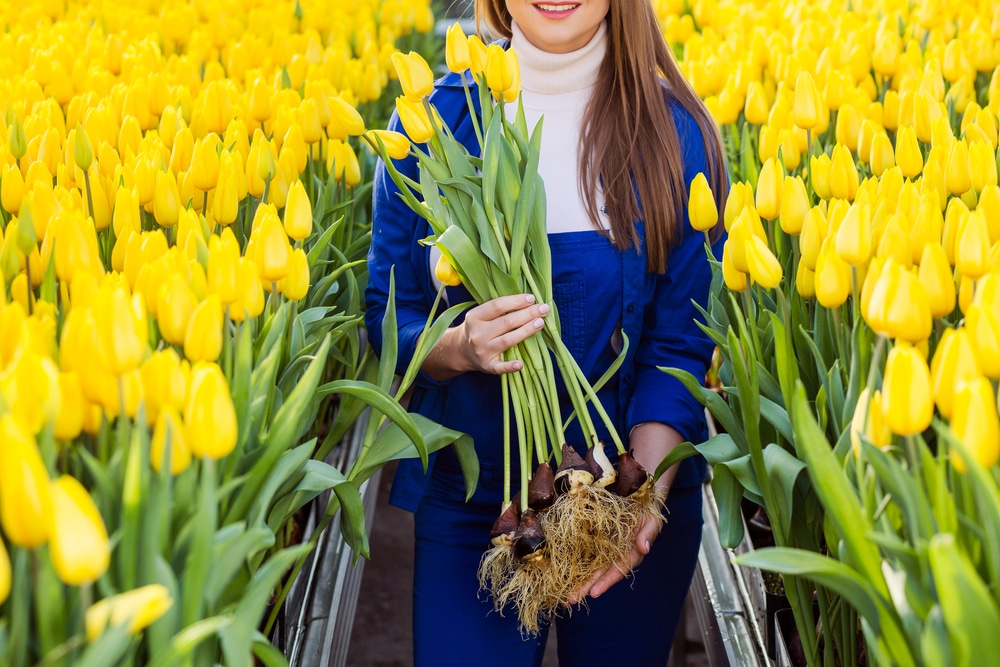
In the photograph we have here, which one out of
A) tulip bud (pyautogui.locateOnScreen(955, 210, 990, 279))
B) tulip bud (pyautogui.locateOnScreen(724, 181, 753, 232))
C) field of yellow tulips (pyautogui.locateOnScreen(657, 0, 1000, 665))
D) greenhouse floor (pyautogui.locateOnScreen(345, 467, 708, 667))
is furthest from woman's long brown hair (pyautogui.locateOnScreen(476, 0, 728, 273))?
greenhouse floor (pyautogui.locateOnScreen(345, 467, 708, 667))

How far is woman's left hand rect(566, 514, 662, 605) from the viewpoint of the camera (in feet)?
4.68

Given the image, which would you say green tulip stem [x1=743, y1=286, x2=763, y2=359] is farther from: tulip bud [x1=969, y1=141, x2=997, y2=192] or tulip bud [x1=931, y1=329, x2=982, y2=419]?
tulip bud [x1=931, y1=329, x2=982, y2=419]

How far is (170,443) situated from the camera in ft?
2.58

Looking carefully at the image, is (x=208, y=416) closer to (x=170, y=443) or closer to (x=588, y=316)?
(x=170, y=443)

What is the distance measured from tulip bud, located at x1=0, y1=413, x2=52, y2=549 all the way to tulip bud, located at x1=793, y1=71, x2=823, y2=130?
3.79 ft

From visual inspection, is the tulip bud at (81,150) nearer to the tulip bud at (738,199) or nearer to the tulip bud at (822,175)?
the tulip bud at (738,199)

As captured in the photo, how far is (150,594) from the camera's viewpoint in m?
0.66

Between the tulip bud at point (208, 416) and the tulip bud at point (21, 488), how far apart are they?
16cm

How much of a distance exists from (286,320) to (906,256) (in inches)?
25.0

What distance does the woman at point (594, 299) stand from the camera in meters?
1.56

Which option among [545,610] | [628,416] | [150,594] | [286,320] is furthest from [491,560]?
[150,594]

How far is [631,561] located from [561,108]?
0.68 m

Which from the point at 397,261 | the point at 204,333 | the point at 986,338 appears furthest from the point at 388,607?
the point at 986,338

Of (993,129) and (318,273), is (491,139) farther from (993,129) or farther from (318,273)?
(993,129)
